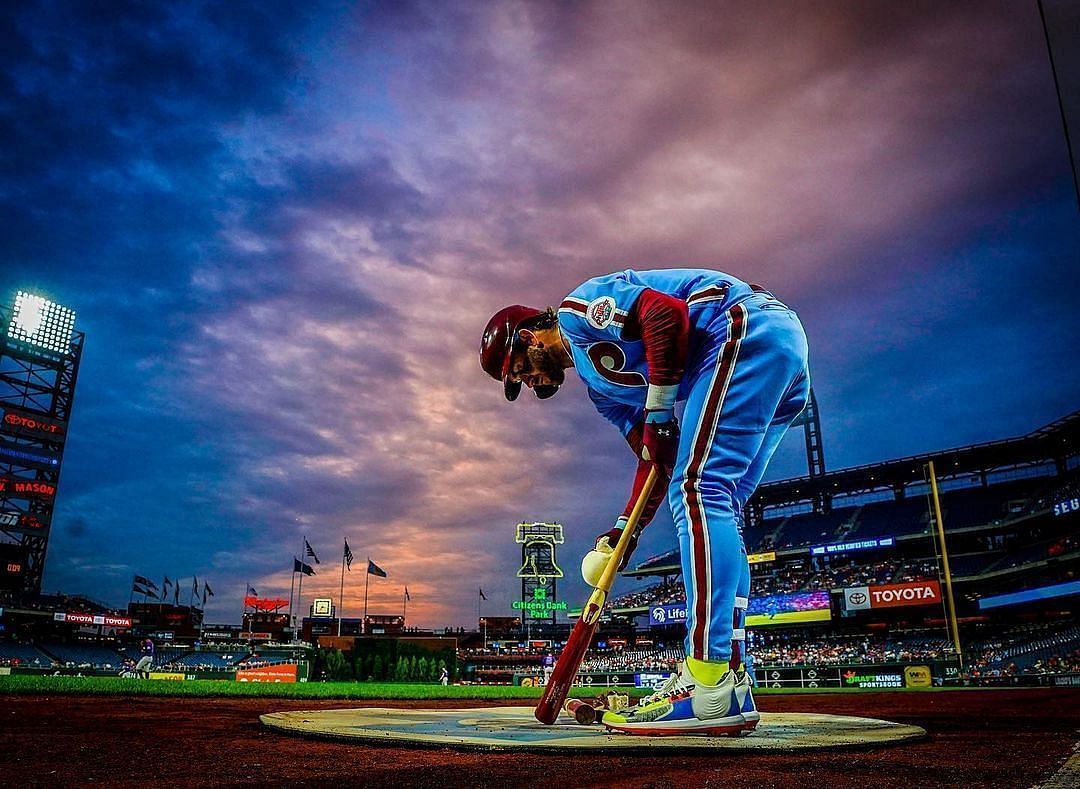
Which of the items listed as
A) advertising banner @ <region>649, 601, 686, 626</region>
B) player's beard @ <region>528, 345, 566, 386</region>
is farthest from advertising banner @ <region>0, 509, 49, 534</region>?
player's beard @ <region>528, 345, 566, 386</region>

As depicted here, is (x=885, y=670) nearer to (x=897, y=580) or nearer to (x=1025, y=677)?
(x=1025, y=677)

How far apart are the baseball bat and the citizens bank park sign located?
36.5 meters

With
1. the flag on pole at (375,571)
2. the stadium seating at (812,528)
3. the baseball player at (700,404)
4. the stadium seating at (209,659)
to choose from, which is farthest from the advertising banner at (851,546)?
the baseball player at (700,404)

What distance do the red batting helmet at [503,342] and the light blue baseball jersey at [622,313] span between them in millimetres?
410

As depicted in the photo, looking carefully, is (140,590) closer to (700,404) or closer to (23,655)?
(23,655)

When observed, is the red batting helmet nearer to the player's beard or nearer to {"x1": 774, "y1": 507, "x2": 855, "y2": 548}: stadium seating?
the player's beard

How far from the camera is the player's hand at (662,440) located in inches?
126

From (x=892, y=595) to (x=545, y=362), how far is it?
37.2 metres

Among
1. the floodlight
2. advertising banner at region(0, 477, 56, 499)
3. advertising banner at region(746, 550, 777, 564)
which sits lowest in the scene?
advertising banner at region(746, 550, 777, 564)

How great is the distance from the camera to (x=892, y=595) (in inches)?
1377

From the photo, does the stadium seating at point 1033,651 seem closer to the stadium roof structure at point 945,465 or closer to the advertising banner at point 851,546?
the advertising banner at point 851,546

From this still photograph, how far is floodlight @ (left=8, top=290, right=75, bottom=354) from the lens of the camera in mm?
43719

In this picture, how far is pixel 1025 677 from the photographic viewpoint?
976 inches

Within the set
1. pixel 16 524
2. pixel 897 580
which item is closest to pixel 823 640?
pixel 897 580
